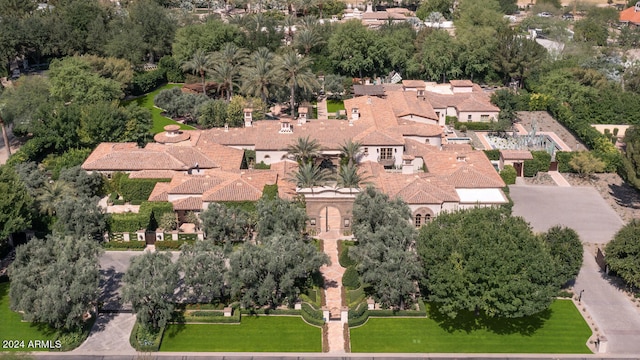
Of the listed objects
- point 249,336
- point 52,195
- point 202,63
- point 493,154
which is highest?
point 202,63

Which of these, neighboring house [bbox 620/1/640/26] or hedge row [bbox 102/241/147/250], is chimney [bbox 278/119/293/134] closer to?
hedge row [bbox 102/241/147/250]

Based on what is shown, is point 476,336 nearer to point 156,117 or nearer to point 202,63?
point 156,117

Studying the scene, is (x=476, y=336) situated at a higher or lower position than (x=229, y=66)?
lower

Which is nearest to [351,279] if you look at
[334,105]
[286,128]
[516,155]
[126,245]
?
[126,245]

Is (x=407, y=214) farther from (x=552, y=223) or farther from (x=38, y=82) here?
(x=38, y=82)

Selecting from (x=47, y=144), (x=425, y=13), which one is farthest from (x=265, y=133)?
(x=425, y=13)
